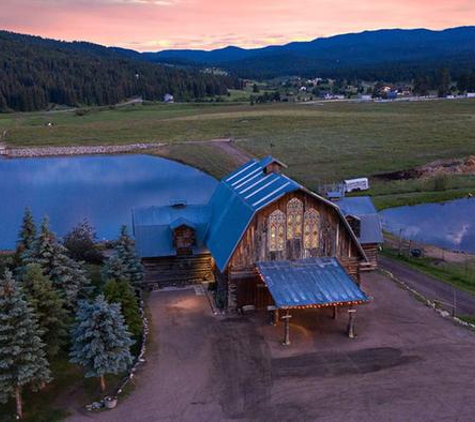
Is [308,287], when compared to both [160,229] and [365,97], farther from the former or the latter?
[365,97]

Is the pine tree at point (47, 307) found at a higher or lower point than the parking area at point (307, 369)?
higher

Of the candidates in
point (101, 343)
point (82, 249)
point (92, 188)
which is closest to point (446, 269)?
point (82, 249)

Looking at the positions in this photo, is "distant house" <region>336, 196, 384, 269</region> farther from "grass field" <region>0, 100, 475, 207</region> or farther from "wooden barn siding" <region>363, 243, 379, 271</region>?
"grass field" <region>0, 100, 475, 207</region>

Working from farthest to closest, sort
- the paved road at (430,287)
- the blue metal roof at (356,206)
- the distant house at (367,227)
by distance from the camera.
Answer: the blue metal roof at (356,206) → the distant house at (367,227) → the paved road at (430,287)

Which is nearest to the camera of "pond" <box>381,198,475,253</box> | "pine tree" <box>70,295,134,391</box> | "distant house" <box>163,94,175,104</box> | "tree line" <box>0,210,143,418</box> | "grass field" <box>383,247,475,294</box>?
"tree line" <box>0,210,143,418</box>

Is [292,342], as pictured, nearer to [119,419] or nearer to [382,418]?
[382,418]

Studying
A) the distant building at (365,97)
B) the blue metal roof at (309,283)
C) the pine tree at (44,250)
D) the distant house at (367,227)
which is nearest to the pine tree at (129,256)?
the pine tree at (44,250)

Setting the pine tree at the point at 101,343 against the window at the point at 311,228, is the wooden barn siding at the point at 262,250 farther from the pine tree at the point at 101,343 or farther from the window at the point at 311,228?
the pine tree at the point at 101,343

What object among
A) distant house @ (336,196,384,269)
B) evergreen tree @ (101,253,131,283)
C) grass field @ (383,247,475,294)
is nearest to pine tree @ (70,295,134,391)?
evergreen tree @ (101,253,131,283)
